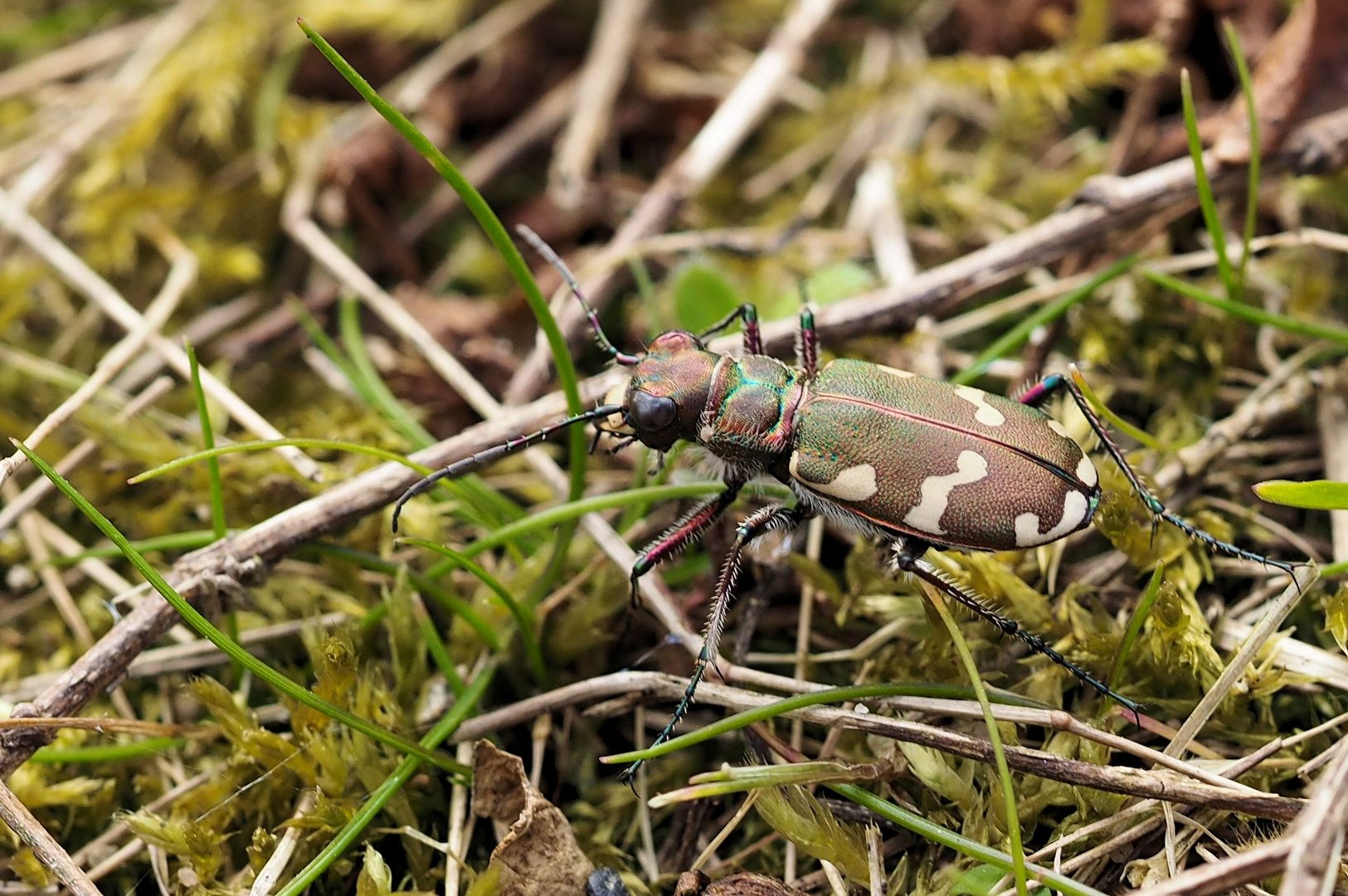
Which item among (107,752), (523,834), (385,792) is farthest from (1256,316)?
(107,752)

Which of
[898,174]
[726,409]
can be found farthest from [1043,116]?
[726,409]

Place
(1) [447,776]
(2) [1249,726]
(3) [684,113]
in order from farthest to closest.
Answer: (3) [684,113] < (1) [447,776] < (2) [1249,726]

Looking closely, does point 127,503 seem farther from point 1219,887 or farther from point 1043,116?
point 1043,116

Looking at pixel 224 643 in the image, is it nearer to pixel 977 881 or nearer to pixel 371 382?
pixel 371 382

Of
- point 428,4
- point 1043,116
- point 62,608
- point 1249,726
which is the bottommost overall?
point 1249,726

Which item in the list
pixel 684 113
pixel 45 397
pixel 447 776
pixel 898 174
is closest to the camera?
pixel 447 776

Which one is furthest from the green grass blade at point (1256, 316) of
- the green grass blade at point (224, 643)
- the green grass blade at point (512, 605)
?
the green grass blade at point (224, 643)
